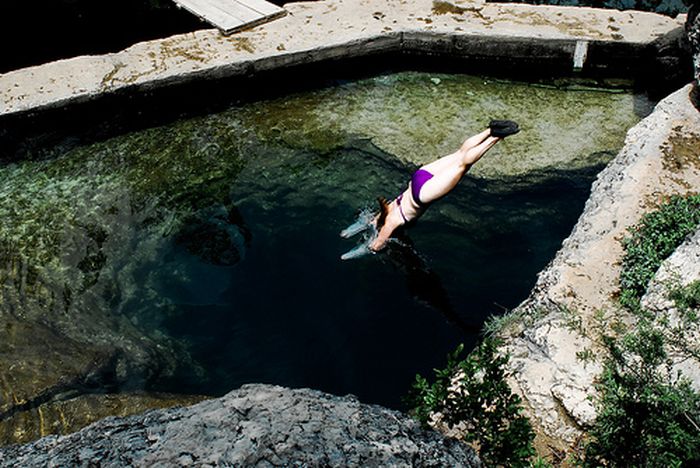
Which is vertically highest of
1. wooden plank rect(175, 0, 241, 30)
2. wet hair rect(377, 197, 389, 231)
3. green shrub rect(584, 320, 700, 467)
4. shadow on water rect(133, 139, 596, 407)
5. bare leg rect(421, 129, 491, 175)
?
wooden plank rect(175, 0, 241, 30)

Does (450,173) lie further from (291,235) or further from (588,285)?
(291,235)

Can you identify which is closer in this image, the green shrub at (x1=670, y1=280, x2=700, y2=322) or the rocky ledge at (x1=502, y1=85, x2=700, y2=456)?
the green shrub at (x1=670, y1=280, x2=700, y2=322)

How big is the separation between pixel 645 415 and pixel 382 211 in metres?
3.06

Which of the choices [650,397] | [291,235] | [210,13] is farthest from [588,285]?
[210,13]

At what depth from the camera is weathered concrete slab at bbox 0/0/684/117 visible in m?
7.56

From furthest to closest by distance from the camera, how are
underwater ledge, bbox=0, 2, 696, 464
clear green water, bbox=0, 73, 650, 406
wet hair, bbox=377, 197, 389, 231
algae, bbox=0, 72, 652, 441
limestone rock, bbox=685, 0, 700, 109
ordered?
underwater ledge, bbox=0, 2, 696, 464, limestone rock, bbox=685, 0, 700, 109, wet hair, bbox=377, 197, 389, 231, clear green water, bbox=0, 73, 650, 406, algae, bbox=0, 72, 652, 441

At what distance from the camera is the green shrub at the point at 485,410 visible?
3.85 meters

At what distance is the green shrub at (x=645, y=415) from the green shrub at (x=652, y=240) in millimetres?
721

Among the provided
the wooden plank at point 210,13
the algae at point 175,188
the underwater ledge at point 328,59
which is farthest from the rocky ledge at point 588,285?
the wooden plank at point 210,13

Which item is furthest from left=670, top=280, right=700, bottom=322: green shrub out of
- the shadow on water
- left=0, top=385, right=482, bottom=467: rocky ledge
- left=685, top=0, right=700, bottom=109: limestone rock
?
left=685, top=0, right=700, bottom=109: limestone rock

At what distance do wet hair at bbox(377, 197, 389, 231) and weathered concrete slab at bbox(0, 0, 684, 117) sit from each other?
2548mm

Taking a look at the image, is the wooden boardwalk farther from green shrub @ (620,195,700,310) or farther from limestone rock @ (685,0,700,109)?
green shrub @ (620,195,700,310)

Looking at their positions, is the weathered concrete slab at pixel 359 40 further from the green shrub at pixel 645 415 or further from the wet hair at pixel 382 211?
the green shrub at pixel 645 415

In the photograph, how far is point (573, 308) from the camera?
486 cm
